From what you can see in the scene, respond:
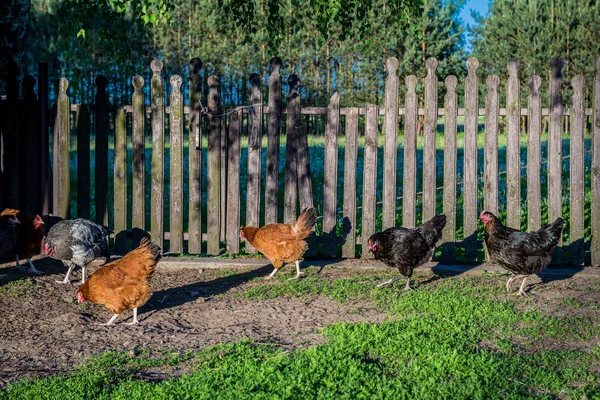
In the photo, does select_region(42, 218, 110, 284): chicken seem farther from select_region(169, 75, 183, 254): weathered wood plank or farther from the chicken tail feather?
the chicken tail feather

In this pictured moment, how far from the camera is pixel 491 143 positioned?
27.1ft

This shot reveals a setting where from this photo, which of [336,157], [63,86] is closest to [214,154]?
[336,157]

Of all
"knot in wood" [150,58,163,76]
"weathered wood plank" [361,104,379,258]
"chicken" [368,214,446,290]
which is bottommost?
"chicken" [368,214,446,290]

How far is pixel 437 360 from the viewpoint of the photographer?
4750 mm

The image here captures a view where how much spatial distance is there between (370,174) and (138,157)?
116 inches

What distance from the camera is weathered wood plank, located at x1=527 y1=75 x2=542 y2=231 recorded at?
816 centimetres

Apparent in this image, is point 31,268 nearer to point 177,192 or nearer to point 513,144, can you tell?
point 177,192

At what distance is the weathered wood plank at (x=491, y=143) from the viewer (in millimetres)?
8227

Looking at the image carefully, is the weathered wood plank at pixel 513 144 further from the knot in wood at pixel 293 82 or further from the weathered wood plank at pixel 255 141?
the weathered wood plank at pixel 255 141

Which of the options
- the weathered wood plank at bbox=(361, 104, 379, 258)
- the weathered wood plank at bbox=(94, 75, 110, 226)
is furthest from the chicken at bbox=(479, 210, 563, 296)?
the weathered wood plank at bbox=(94, 75, 110, 226)

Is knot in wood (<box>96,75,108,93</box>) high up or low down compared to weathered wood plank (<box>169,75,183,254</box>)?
up

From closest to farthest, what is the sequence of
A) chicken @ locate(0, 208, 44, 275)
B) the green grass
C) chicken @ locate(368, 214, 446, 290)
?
1. the green grass
2. chicken @ locate(368, 214, 446, 290)
3. chicken @ locate(0, 208, 44, 275)

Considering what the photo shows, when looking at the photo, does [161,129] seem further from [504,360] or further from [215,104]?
[504,360]

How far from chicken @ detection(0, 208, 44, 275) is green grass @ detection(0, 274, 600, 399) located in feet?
11.3
